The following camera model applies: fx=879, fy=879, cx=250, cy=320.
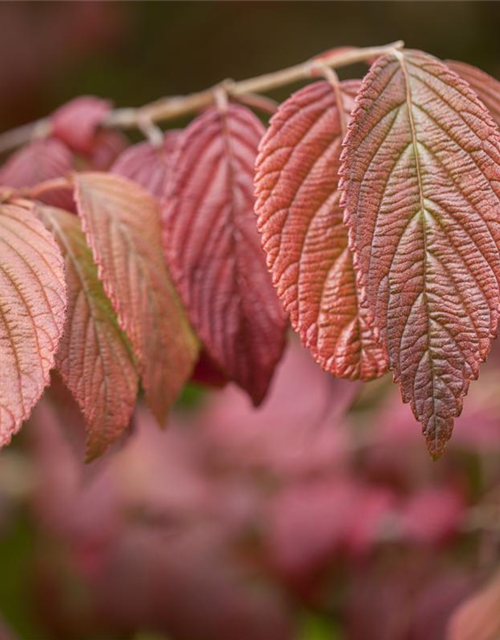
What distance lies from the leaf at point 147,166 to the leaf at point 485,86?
38 cm

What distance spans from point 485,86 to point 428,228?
8.8 inches

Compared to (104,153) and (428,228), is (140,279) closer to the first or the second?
(428,228)

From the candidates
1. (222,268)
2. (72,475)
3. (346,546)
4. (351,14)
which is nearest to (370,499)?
(346,546)

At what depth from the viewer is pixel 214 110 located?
1.02 m

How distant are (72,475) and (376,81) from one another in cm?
148

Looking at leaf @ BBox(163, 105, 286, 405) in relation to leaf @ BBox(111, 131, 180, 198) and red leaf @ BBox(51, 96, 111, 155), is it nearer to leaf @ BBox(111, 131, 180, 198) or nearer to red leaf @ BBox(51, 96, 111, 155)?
leaf @ BBox(111, 131, 180, 198)

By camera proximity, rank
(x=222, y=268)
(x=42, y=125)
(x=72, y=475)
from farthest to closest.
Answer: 1. (x=72, y=475)
2. (x=42, y=125)
3. (x=222, y=268)

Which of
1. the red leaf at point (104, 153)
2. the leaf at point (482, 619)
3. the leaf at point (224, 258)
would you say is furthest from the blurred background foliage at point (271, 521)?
the red leaf at point (104, 153)

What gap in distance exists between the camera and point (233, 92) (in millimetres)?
1060

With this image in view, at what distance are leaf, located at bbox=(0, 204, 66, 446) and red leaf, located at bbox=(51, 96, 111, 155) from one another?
46 centimetres

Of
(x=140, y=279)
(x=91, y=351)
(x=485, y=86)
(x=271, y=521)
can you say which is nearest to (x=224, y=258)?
(x=140, y=279)

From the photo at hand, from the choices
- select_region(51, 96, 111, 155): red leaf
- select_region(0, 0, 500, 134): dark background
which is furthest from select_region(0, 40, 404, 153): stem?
select_region(0, 0, 500, 134): dark background

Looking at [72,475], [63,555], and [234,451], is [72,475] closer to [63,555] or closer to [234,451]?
[63,555]

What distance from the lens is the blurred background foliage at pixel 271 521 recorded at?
1515 mm
